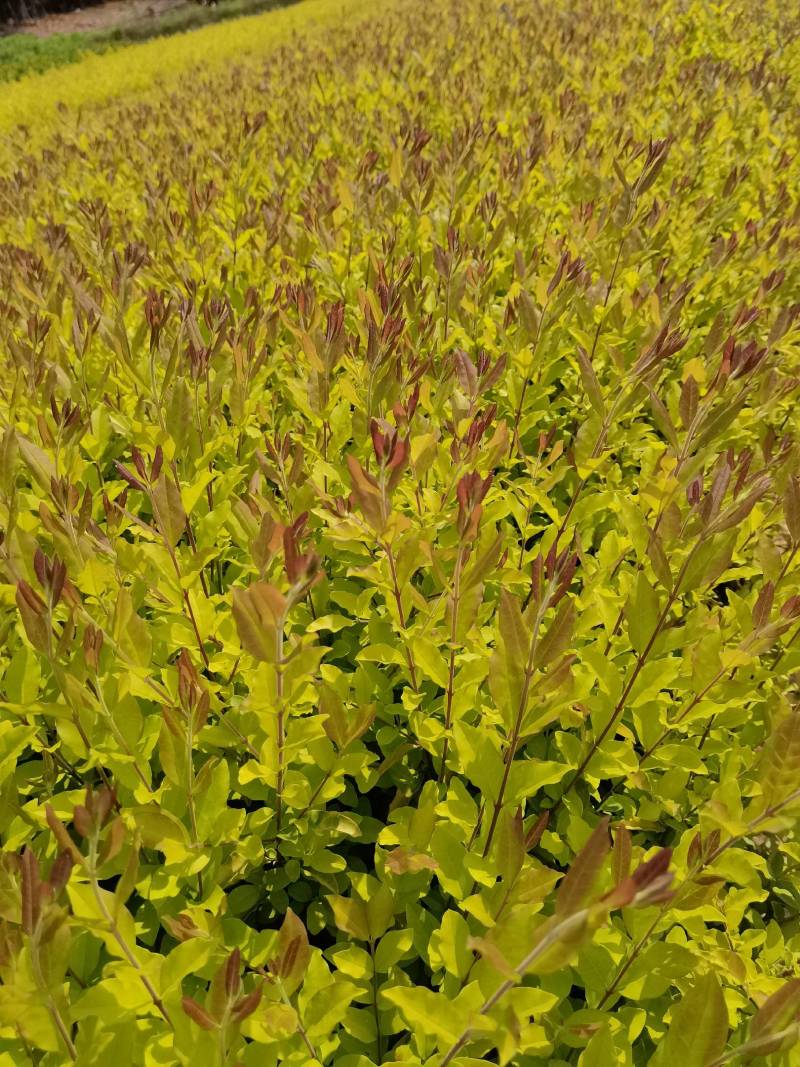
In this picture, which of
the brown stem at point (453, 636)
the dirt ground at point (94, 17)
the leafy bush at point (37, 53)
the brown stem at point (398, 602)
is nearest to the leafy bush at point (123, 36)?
the leafy bush at point (37, 53)

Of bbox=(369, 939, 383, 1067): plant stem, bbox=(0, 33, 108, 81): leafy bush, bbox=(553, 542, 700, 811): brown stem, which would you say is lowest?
bbox=(369, 939, 383, 1067): plant stem

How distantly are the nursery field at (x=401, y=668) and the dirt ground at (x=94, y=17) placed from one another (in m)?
41.2

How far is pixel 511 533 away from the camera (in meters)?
1.69

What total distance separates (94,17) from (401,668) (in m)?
47.8

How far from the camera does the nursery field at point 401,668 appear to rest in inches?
33.6

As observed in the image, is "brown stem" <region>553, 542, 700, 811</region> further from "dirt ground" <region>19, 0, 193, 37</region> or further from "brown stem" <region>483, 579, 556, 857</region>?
"dirt ground" <region>19, 0, 193, 37</region>

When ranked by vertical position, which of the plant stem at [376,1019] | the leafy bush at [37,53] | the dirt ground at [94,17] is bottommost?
the plant stem at [376,1019]

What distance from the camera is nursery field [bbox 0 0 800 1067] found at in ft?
2.80

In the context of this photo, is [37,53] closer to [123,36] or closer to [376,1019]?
[123,36]

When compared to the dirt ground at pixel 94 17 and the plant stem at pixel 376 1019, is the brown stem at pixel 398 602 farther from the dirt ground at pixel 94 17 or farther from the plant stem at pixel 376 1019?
the dirt ground at pixel 94 17

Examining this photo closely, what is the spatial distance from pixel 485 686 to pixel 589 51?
650 centimetres

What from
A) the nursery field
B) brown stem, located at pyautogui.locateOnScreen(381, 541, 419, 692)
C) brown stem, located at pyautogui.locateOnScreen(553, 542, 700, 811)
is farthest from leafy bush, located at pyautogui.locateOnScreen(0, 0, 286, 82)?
brown stem, located at pyautogui.locateOnScreen(553, 542, 700, 811)

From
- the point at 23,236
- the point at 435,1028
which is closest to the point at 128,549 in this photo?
the point at 435,1028

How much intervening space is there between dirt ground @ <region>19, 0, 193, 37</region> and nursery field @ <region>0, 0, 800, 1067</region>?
135 ft
